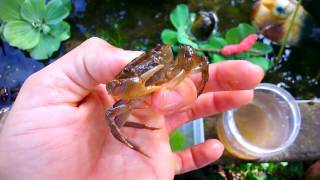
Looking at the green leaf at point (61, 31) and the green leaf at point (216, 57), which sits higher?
the green leaf at point (61, 31)

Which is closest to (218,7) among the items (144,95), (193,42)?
(193,42)

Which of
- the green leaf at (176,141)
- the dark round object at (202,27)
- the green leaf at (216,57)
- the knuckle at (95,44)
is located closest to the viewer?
the knuckle at (95,44)

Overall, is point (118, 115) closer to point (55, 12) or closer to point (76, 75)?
point (76, 75)

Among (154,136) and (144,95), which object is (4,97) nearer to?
(154,136)

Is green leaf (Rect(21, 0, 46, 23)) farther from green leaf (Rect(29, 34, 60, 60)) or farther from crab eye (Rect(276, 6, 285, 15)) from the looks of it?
crab eye (Rect(276, 6, 285, 15))

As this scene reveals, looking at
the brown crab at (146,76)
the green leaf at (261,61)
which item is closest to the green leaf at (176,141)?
the green leaf at (261,61)

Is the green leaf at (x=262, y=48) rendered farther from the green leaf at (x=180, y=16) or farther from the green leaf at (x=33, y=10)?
the green leaf at (x=33, y=10)
